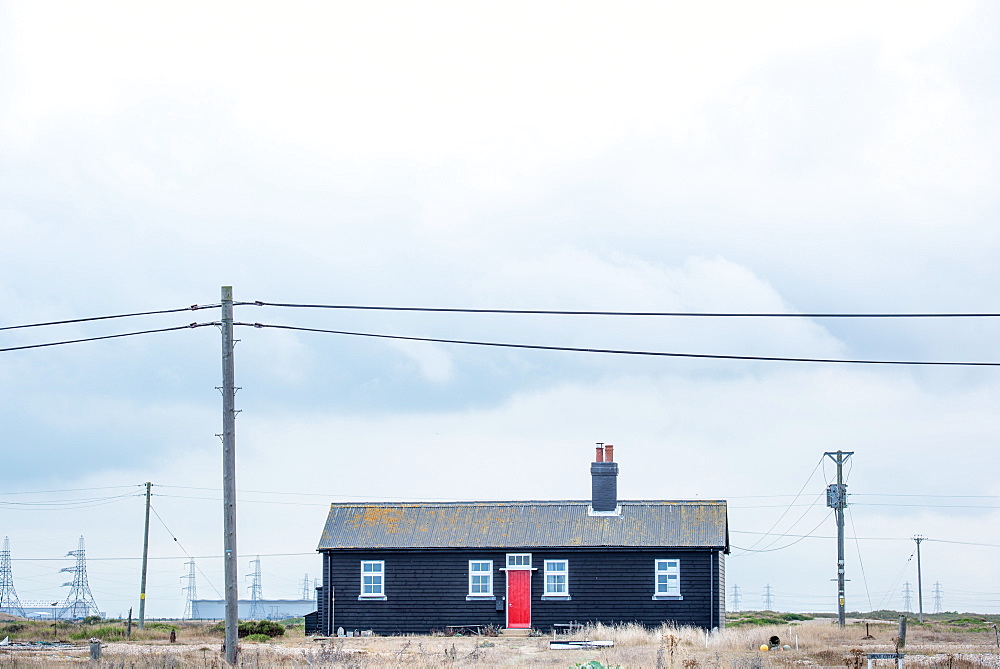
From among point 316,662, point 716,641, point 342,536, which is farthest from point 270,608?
point 316,662

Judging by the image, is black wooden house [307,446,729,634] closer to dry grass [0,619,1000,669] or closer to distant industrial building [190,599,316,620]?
dry grass [0,619,1000,669]

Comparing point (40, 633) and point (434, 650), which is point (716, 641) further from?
point (40, 633)

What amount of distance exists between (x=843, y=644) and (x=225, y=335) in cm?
1917

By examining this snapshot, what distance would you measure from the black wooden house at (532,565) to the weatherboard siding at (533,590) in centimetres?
3

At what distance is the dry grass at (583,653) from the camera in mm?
23625

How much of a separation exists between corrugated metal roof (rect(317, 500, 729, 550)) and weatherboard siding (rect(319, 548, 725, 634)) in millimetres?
318

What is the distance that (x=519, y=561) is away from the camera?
1570 inches

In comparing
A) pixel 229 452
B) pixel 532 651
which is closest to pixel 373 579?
pixel 532 651

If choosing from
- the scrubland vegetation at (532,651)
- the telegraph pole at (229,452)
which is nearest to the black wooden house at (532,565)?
the scrubland vegetation at (532,651)

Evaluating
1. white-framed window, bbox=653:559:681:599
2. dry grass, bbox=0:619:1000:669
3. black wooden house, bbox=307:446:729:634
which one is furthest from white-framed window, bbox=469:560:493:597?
white-framed window, bbox=653:559:681:599

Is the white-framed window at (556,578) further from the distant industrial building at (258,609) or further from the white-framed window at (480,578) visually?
the distant industrial building at (258,609)

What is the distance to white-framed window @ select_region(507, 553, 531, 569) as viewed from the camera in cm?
3984

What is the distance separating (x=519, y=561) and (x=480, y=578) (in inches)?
55.8

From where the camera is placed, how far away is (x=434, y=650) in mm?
29141
